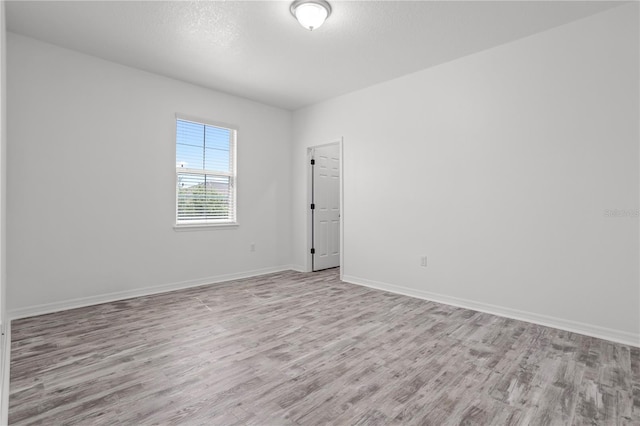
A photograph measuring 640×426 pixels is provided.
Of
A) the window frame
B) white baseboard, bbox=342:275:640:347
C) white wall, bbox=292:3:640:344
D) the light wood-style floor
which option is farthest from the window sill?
white baseboard, bbox=342:275:640:347

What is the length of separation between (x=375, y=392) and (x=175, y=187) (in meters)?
3.67

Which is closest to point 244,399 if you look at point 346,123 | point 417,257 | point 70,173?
point 417,257

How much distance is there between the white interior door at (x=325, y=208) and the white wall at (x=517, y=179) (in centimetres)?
119

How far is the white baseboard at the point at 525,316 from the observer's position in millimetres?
2805

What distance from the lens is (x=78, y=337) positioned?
286 cm

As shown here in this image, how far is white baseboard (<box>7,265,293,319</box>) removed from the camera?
3.38 m

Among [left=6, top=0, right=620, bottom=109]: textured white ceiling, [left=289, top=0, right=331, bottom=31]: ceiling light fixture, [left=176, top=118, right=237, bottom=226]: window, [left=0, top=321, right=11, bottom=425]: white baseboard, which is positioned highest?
[left=6, top=0, right=620, bottom=109]: textured white ceiling

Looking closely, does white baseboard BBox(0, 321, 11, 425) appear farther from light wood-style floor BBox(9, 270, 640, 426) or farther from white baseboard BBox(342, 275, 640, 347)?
white baseboard BBox(342, 275, 640, 347)

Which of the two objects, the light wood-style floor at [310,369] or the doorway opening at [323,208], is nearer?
the light wood-style floor at [310,369]

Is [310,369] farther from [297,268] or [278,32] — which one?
[297,268]

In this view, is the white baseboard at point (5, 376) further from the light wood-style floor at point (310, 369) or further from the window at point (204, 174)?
the window at point (204, 174)

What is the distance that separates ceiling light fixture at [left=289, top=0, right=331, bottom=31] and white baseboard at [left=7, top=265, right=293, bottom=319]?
3.58 m

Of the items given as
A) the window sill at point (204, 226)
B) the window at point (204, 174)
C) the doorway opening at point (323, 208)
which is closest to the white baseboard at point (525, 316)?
the doorway opening at point (323, 208)

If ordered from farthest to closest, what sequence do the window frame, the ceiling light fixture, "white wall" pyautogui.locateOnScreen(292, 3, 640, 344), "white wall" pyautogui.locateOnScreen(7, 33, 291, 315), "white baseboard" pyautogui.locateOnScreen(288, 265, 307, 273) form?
1. "white baseboard" pyautogui.locateOnScreen(288, 265, 307, 273)
2. the window frame
3. "white wall" pyautogui.locateOnScreen(7, 33, 291, 315)
4. "white wall" pyautogui.locateOnScreen(292, 3, 640, 344)
5. the ceiling light fixture
